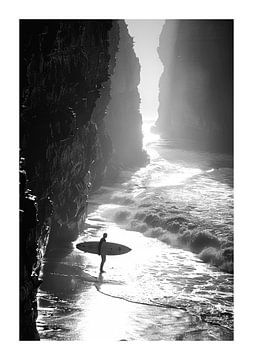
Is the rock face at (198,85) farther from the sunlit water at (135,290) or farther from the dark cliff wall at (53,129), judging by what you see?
the dark cliff wall at (53,129)

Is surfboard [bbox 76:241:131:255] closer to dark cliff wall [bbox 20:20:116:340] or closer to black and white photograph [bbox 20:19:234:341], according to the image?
black and white photograph [bbox 20:19:234:341]

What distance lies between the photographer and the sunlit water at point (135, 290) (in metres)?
10.3

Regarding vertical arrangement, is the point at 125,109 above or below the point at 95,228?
above

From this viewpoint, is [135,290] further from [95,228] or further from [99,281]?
[95,228]

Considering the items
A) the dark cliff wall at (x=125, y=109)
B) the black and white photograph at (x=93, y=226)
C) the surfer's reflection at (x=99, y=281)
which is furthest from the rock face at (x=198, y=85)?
the surfer's reflection at (x=99, y=281)

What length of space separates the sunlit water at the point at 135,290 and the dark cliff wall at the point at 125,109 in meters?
20.8

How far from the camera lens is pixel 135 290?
1320cm

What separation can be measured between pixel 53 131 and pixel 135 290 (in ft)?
17.5

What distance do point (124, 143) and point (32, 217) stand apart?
42842mm

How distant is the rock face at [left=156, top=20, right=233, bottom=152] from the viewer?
67375 mm

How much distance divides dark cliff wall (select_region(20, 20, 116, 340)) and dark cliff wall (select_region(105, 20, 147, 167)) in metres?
25.1

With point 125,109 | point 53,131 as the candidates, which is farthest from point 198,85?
point 53,131
